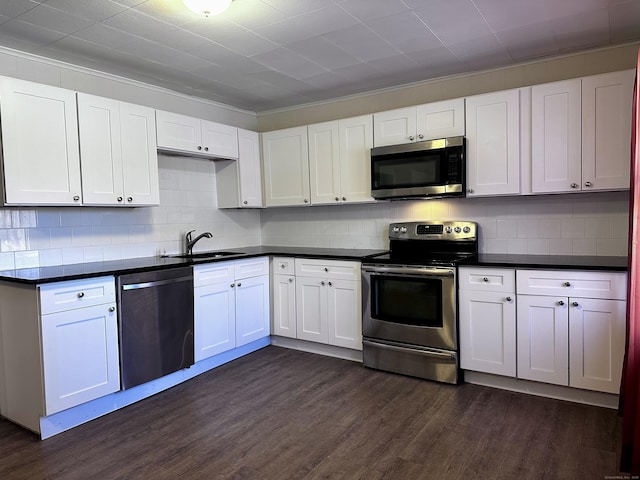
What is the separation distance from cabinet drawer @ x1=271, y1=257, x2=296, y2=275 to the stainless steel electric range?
77cm

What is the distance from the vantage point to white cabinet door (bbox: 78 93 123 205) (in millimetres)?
3035

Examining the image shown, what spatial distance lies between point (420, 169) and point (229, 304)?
6.31ft

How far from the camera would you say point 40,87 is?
9.21ft

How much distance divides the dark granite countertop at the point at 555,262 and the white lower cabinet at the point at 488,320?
7 cm

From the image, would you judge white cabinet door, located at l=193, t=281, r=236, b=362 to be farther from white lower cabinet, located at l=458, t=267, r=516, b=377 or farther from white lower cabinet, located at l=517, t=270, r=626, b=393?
white lower cabinet, located at l=517, t=270, r=626, b=393

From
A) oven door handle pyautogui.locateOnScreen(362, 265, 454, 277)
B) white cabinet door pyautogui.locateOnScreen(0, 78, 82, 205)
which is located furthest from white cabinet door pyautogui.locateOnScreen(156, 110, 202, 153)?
oven door handle pyautogui.locateOnScreen(362, 265, 454, 277)

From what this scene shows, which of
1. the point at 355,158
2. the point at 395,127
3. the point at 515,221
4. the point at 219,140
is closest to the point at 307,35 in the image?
the point at 395,127

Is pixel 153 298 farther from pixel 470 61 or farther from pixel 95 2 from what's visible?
pixel 470 61

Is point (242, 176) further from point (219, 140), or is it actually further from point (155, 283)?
point (155, 283)

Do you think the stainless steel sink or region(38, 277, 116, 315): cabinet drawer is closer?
region(38, 277, 116, 315): cabinet drawer

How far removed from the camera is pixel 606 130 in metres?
2.89

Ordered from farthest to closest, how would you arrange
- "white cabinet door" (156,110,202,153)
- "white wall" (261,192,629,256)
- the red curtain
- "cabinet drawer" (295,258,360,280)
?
"cabinet drawer" (295,258,360,280) → "white cabinet door" (156,110,202,153) → "white wall" (261,192,629,256) → the red curtain

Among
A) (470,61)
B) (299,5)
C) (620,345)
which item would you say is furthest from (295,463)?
(470,61)

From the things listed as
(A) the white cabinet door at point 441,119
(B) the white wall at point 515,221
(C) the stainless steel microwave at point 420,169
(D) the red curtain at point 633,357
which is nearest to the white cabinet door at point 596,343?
(D) the red curtain at point 633,357
